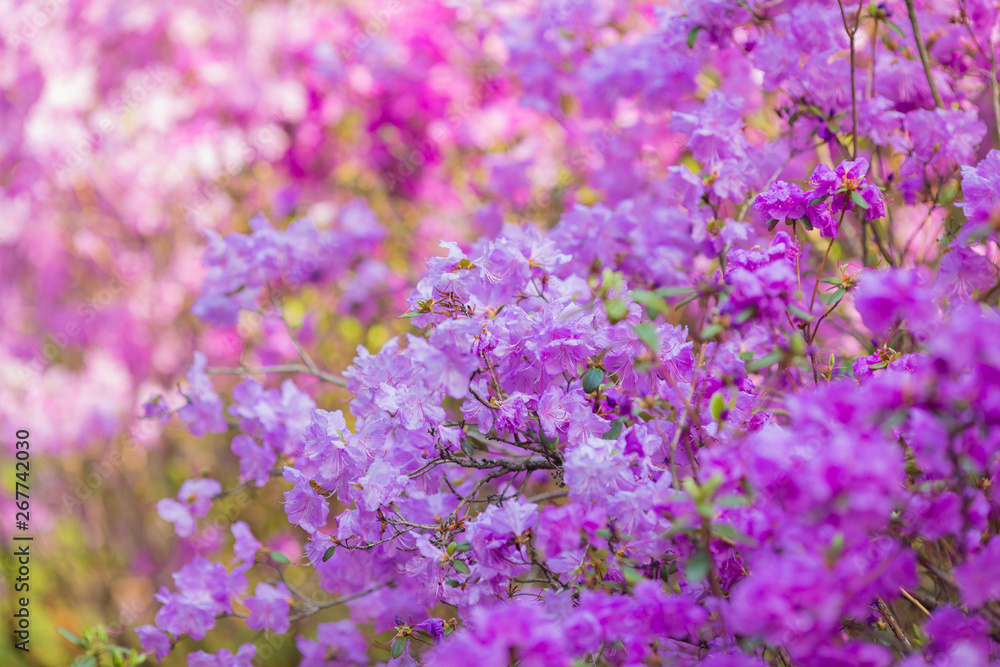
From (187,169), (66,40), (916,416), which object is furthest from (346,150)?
(916,416)

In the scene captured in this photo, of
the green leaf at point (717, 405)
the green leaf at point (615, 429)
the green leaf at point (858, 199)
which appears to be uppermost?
the green leaf at point (858, 199)

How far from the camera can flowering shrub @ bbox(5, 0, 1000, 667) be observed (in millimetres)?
778

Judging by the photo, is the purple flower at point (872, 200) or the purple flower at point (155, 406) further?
the purple flower at point (155, 406)

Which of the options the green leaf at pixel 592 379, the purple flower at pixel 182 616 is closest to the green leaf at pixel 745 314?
the green leaf at pixel 592 379

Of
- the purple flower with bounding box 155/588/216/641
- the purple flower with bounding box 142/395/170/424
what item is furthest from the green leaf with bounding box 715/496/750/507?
the purple flower with bounding box 142/395/170/424

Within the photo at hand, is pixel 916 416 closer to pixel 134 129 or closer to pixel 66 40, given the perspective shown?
pixel 134 129

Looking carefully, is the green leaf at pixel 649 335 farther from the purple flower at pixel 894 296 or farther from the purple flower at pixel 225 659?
the purple flower at pixel 225 659

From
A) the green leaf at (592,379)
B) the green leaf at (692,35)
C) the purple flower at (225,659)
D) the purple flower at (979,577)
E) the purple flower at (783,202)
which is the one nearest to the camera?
the purple flower at (979,577)

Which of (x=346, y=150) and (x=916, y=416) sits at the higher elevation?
(x=346, y=150)

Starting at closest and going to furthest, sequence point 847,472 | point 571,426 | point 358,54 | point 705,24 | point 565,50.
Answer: point 847,472
point 571,426
point 705,24
point 565,50
point 358,54

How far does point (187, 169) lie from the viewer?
3.43m

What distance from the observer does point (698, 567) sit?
0.84 m

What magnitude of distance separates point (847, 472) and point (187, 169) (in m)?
3.49

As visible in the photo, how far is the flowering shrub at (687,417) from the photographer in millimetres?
778
